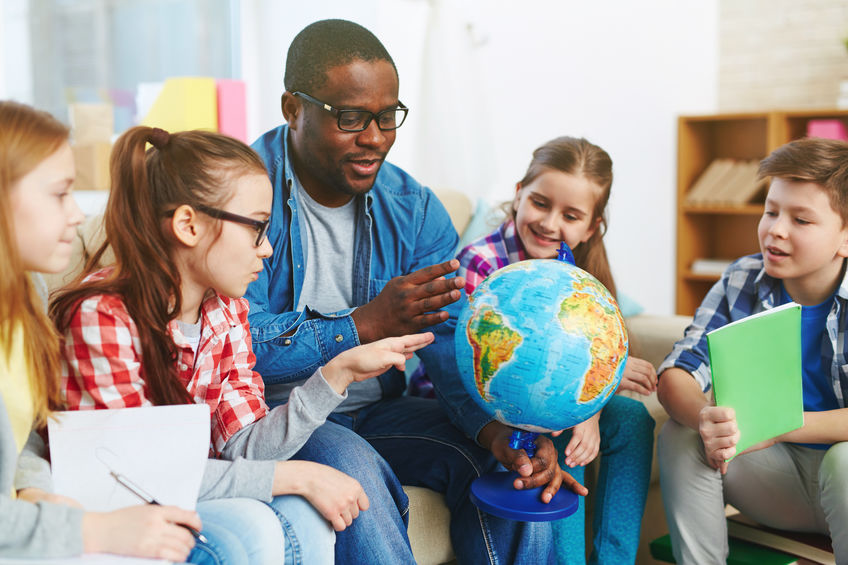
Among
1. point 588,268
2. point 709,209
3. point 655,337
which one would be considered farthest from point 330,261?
point 709,209

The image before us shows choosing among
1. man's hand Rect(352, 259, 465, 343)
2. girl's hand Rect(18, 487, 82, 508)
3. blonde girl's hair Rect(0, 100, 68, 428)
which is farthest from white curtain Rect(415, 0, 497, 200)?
girl's hand Rect(18, 487, 82, 508)

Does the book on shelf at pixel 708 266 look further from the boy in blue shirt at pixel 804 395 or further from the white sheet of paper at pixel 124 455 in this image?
the white sheet of paper at pixel 124 455

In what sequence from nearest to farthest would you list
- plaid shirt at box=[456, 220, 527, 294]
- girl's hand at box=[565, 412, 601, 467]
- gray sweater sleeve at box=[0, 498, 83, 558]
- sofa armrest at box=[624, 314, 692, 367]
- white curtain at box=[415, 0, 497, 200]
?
gray sweater sleeve at box=[0, 498, 83, 558] < girl's hand at box=[565, 412, 601, 467] < plaid shirt at box=[456, 220, 527, 294] < sofa armrest at box=[624, 314, 692, 367] < white curtain at box=[415, 0, 497, 200]

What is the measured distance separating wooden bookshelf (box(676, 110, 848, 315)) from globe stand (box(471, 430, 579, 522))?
3450mm

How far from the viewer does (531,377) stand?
144 cm

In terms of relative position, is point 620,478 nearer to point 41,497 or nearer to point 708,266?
point 41,497

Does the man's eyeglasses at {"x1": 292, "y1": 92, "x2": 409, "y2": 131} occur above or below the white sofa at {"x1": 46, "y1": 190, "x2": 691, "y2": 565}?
above

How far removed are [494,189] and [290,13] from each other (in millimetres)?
1194

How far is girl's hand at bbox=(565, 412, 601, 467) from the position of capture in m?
1.82

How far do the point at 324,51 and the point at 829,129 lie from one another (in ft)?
11.1

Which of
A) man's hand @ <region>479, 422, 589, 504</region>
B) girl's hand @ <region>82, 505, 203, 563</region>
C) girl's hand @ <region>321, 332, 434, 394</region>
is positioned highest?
girl's hand @ <region>321, 332, 434, 394</region>

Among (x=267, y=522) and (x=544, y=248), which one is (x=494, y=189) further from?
(x=267, y=522)

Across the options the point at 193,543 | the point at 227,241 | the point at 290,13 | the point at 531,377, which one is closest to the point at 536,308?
the point at 531,377

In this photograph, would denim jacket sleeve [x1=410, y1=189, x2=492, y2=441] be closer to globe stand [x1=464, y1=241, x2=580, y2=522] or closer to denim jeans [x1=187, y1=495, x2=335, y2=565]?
globe stand [x1=464, y1=241, x2=580, y2=522]
